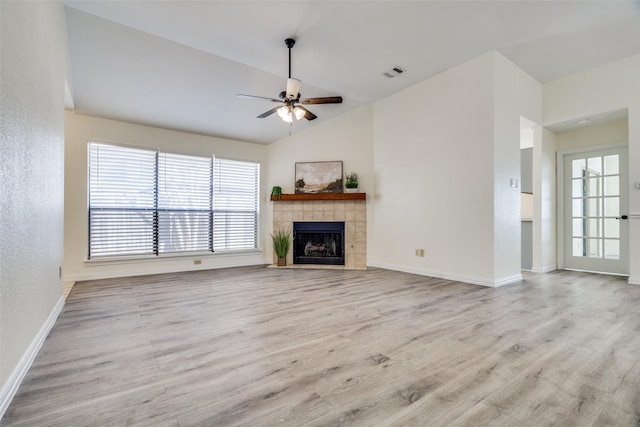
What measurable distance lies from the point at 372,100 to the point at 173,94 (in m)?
3.31

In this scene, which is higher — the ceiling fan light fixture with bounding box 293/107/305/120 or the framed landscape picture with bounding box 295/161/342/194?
the ceiling fan light fixture with bounding box 293/107/305/120

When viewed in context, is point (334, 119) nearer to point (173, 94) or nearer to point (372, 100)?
point (372, 100)

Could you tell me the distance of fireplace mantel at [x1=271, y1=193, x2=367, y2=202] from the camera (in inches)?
219

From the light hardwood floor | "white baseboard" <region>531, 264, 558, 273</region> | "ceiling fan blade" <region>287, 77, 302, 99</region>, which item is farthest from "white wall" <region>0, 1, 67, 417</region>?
"white baseboard" <region>531, 264, 558, 273</region>

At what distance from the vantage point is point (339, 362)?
6.16 ft

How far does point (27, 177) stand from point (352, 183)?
446cm

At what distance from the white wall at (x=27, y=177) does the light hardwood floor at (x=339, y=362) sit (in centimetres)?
25

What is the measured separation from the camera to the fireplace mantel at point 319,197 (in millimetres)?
5559

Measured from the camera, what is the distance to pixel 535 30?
3566 millimetres

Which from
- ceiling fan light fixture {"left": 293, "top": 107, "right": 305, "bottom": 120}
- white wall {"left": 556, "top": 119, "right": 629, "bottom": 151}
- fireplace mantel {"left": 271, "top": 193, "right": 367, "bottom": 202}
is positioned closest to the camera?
ceiling fan light fixture {"left": 293, "top": 107, "right": 305, "bottom": 120}

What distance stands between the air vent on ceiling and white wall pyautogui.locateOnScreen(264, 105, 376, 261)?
1163 mm

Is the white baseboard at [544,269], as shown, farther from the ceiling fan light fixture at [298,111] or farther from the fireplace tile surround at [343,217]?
the ceiling fan light fixture at [298,111]

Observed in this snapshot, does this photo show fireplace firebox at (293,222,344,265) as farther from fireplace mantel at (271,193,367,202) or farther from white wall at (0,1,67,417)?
white wall at (0,1,67,417)

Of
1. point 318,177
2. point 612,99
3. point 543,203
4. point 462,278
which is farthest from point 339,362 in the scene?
point 612,99
